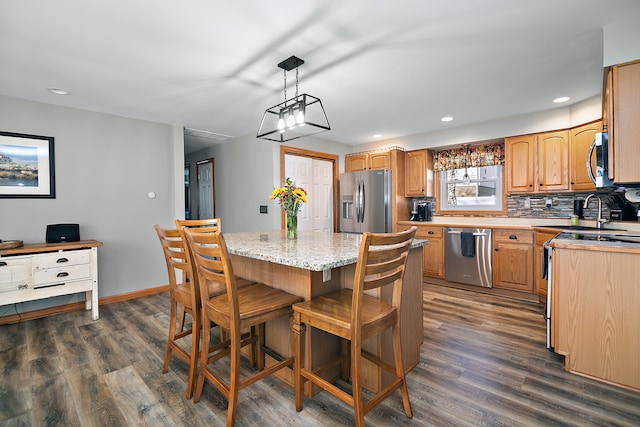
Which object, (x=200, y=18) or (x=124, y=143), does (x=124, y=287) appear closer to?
(x=124, y=143)

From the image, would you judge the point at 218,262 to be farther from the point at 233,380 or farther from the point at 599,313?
the point at 599,313

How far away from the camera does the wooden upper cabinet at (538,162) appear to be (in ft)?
11.8

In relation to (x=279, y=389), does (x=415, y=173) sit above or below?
above

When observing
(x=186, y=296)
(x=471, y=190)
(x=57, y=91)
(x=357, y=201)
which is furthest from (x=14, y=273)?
(x=471, y=190)

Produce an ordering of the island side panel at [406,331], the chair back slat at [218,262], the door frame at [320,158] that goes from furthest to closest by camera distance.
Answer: the door frame at [320,158], the island side panel at [406,331], the chair back slat at [218,262]

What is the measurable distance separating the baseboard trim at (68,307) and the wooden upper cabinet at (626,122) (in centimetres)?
473

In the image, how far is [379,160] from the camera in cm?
500

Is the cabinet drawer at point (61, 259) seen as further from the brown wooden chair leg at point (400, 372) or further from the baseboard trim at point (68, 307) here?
the brown wooden chair leg at point (400, 372)

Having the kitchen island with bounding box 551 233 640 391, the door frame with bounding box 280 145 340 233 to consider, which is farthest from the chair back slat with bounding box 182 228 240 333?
the door frame with bounding box 280 145 340 233

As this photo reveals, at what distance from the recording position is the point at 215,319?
5.24ft

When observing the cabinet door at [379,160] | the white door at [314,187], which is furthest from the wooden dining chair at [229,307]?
the cabinet door at [379,160]

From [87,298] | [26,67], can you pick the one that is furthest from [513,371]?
[26,67]

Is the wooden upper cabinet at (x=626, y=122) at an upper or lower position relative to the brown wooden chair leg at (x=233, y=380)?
upper

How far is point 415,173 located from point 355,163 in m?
1.07
